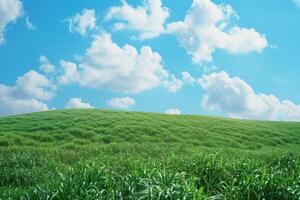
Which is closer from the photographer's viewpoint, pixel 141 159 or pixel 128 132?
pixel 141 159

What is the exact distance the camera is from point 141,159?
1741 cm

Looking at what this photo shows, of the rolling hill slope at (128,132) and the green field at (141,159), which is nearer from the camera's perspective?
the green field at (141,159)

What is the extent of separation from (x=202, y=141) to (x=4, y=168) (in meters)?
17.2

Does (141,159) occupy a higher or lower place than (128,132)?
lower

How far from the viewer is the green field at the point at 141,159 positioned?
10.4 m

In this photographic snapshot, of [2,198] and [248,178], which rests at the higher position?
[248,178]

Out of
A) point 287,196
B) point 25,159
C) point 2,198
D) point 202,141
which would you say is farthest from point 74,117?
point 287,196

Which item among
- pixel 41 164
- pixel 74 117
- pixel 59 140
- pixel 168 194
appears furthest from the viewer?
pixel 74 117

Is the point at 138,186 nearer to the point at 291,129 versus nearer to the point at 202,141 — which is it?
the point at 202,141

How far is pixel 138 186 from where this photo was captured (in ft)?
34.4

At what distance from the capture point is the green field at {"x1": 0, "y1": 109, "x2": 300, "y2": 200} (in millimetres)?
10438

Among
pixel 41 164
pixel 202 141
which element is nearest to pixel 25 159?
pixel 41 164

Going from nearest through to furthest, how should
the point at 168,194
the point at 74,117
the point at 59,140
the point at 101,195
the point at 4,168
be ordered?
the point at 168,194 → the point at 101,195 → the point at 4,168 → the point at 59,140 → the point at 74,117

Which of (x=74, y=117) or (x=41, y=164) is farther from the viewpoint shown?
(x=74, y=117)
